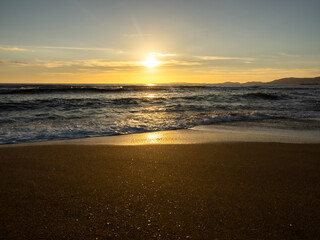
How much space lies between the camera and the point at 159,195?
2.64 meters

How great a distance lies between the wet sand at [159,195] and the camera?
6.59 ft

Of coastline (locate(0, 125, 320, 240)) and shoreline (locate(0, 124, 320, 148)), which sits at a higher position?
coastline (locate(0, 125, 320, 240))

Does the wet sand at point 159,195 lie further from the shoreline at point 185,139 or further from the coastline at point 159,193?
the shoreline at point 185,139

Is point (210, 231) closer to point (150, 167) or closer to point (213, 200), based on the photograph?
point (213, 200)

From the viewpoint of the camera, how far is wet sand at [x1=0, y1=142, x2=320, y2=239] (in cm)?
201

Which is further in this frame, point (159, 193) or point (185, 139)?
point (185, 139)

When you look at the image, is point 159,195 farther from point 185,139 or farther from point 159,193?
point 185,139

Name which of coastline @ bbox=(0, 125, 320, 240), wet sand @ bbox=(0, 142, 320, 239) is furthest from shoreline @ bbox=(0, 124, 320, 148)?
wet sand @ bbox=(0, 142, 320, 239)

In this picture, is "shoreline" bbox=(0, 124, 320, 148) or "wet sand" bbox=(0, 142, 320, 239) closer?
"wet sand" bbox=(0, 142, 320, 239)

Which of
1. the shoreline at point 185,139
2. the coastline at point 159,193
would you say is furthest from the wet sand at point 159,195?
the shoreline at point 185,139

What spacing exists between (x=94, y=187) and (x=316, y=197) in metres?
2.57

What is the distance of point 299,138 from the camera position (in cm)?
612

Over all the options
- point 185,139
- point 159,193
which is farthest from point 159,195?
point 185,139

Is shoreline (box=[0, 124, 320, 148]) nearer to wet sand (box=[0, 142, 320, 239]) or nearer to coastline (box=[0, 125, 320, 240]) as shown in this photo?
coastline (box=[0, 125, 320, 240])
